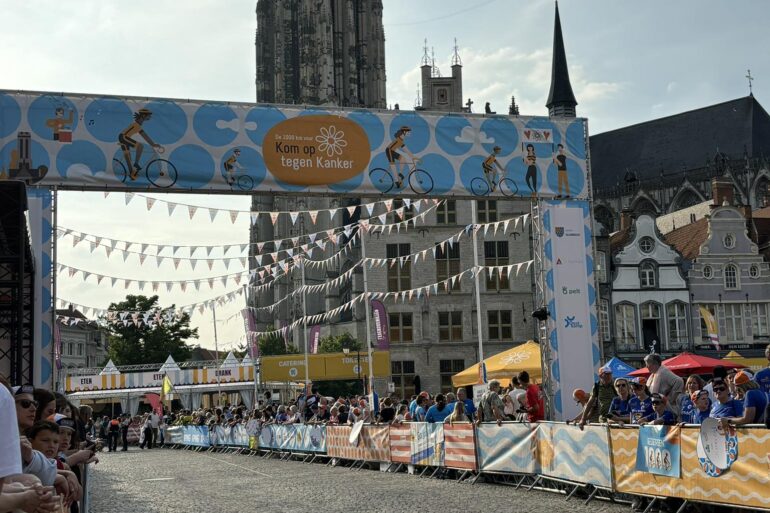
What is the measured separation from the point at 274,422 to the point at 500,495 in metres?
15.0

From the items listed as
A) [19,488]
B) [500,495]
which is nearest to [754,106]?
[500,495]

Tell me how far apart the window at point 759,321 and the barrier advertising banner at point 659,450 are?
4225 centimetres

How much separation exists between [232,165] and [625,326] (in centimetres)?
3486

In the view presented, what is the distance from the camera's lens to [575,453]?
13.0m

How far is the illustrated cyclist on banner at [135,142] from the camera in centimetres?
1853

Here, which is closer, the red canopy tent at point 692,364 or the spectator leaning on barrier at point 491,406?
the spectator leaning on barrier at point 491,406

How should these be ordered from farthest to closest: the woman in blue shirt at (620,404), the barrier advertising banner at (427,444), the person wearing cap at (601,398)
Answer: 1. the barrier advertising banner at (427,444)
2. the person wearing cap at (601,398)
3. the woman in blue shirt at (620,404)

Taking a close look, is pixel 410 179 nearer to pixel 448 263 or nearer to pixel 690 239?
pixel 448 263

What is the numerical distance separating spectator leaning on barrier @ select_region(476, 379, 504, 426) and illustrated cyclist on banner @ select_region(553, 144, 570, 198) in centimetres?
646

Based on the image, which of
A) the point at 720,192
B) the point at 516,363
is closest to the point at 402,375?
the point at 720,192

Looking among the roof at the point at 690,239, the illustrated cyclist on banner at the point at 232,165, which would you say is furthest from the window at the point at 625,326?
the illustrated cyclist on banner at the point at 232,165

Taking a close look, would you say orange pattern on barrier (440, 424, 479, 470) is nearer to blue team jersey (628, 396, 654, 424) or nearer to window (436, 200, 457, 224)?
blue team jersey (628, 396, 654, 424)

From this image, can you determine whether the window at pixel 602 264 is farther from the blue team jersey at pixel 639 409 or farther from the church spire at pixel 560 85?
the blue team jersey at pixel 639 409

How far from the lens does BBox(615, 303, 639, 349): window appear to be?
5003cm
